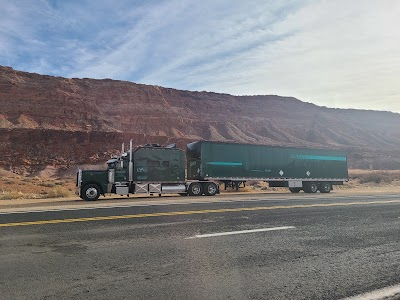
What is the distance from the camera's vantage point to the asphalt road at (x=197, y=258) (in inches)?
176

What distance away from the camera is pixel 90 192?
69.0ft

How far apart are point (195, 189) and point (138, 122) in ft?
197

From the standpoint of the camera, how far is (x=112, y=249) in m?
6.42

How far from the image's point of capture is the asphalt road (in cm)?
446

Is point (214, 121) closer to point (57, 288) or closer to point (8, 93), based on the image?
point (8, 93)

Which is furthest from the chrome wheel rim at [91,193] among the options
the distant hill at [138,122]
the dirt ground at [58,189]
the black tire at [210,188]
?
the distant hill at [138,122]

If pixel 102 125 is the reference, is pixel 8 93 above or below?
above

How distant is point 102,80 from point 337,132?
223 ft

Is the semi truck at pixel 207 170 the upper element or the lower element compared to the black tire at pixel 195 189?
upper

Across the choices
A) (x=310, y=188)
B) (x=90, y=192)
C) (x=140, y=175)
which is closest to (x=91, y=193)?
(x=90, y=192)

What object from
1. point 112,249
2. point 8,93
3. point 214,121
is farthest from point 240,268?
point 214,121

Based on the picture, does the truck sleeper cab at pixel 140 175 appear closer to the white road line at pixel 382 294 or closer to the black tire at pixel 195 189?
the black tire at pixel 195 189

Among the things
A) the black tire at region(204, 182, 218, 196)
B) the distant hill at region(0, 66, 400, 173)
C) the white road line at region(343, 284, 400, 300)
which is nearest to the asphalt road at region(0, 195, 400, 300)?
the white road line at region(343, 284, 400, 300)

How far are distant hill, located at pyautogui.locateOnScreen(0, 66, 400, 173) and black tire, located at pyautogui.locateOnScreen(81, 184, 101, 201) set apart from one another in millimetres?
42098
